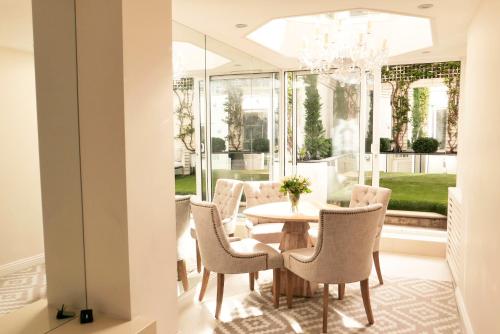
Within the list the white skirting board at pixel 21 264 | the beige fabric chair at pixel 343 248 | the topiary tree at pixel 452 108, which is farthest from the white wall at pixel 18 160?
the topiary tree at pixel 452 108

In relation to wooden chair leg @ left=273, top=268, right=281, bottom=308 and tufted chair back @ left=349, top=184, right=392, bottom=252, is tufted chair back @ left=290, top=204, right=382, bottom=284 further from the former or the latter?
tufted chair back @ left=349, top=184, right=392, bottom=252

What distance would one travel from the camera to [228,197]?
4.72 meters

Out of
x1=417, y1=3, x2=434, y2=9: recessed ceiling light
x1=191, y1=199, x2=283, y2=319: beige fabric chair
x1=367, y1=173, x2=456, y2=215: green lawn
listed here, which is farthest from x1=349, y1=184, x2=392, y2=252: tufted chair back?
x1=367, y1=173, x2=456, y2=215: green lawn

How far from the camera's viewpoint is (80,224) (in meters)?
2.20

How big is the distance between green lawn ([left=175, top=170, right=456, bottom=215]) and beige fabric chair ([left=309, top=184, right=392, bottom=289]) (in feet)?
4.57

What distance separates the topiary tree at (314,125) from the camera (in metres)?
6.43

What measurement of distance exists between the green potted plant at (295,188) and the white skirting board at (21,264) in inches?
98.2

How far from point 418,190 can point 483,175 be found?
8548mm

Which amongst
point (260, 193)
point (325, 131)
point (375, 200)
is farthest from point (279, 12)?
point (325, 131)

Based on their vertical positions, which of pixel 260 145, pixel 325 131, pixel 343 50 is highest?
pixel 343 50

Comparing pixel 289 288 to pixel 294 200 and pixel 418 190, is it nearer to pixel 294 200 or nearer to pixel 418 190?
pixel 294 200

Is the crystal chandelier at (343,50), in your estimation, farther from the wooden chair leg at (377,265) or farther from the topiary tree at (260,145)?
the wooden chair leg at (377,265)

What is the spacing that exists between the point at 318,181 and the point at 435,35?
2.88 metres

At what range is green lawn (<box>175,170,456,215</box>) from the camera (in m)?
6.09
